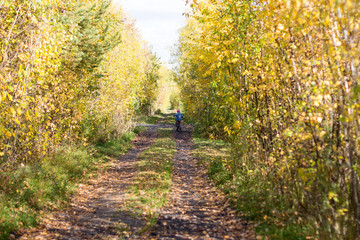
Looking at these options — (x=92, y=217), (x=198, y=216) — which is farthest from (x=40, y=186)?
(x=198, y=216)

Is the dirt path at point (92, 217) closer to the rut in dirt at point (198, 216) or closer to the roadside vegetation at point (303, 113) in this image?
the rut in dirt at point (198, 216)

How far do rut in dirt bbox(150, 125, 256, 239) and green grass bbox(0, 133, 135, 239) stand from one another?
297 centimetres

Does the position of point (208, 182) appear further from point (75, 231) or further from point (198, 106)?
point (198, 106)

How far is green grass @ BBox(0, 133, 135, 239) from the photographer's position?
6659mm

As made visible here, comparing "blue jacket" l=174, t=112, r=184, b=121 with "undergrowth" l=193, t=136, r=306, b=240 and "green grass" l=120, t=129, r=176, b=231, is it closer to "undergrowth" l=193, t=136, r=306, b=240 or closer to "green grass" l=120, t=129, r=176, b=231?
"green grass" l=120, t=129, r=176, b=231

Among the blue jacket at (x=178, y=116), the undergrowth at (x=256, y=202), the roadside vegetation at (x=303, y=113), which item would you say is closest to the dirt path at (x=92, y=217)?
the undergrowth at (x=256, y=202)

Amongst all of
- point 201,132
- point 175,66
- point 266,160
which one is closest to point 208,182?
point 266,160

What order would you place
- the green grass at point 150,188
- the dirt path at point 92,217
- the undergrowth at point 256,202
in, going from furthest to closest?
the green grass at point 150,188 → the dirt path at point 92,217 → the undergrowth at point 256,202

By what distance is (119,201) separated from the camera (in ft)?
28.1

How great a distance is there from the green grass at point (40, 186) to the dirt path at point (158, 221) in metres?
0.34

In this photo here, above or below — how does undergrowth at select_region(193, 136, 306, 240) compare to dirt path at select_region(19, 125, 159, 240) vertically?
above

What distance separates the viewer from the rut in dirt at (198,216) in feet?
20.2

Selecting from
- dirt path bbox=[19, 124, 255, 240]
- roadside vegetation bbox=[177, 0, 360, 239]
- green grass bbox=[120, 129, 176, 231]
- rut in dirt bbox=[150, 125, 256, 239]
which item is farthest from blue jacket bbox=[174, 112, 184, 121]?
roadside vegetation bbox=[177, 0, 360, 239]

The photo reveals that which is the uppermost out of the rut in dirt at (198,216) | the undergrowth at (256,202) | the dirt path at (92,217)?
the undergrowth at (256,202)
